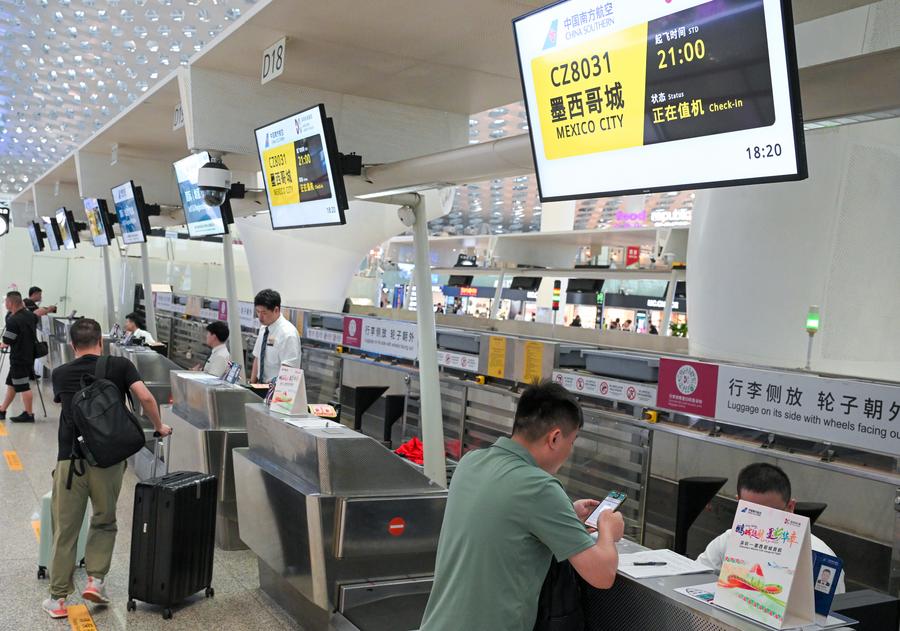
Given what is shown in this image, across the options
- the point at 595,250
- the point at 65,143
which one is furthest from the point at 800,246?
the point at 65,143

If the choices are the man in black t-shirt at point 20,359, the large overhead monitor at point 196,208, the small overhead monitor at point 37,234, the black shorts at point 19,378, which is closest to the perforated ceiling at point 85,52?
the small overhead monitor at point 37,234

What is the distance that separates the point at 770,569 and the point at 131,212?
30.3 feet

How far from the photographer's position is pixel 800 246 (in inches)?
226

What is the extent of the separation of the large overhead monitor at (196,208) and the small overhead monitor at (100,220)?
3.48 meters

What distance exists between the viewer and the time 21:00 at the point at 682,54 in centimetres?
263

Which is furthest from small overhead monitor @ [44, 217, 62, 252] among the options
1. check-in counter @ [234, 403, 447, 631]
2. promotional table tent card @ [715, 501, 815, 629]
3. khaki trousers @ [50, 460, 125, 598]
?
promotional table tent card @ [715, 501, 815, 629]

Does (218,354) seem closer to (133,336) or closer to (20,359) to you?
(133,336)

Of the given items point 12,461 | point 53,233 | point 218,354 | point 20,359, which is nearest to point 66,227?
point 53,233

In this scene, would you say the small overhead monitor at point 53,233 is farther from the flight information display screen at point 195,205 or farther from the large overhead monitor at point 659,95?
the large overhead monitor at point 659,95

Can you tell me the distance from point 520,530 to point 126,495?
564 centimetres

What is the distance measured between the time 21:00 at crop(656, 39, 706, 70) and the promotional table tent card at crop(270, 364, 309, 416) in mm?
2825

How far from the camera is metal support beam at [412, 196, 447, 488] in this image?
5215mm

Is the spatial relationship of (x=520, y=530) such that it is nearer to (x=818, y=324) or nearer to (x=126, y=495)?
(x=818, y=324)

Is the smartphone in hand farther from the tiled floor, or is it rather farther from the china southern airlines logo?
the tiled floor
